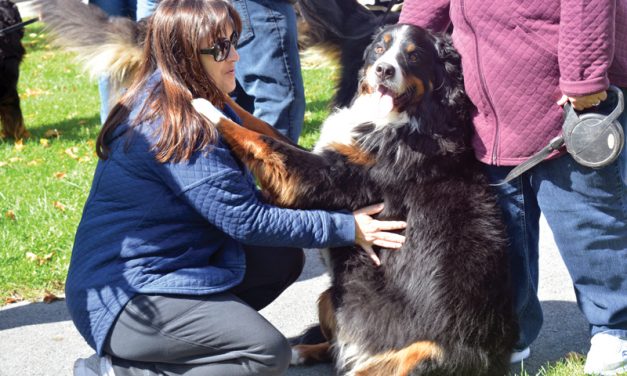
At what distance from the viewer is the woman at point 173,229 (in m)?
2.76

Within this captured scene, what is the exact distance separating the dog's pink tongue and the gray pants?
2.98ft

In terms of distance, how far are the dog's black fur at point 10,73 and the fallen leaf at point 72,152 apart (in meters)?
0.83

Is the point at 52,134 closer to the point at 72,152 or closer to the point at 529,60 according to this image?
the point at 72,152

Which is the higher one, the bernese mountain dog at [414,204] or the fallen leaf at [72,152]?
the bernese mountain dog at [414,204]

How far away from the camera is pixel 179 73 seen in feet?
9.38

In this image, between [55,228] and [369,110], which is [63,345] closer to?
A: [55,228]

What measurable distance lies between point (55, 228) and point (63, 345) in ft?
4.40

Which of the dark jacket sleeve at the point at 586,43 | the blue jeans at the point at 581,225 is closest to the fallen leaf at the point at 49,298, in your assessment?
the blue jeans at the point at 581,225

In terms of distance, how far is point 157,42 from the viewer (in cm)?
285

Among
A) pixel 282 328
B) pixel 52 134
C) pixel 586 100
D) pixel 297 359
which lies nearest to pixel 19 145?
pixel 52 134

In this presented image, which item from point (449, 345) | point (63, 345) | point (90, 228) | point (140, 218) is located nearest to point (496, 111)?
point (449, 345)

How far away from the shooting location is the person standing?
2.63m

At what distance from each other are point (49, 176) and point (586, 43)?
4475 millimetres

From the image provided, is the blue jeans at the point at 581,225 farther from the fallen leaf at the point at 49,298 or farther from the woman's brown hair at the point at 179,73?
the fallen leaf at the point at 49,298
